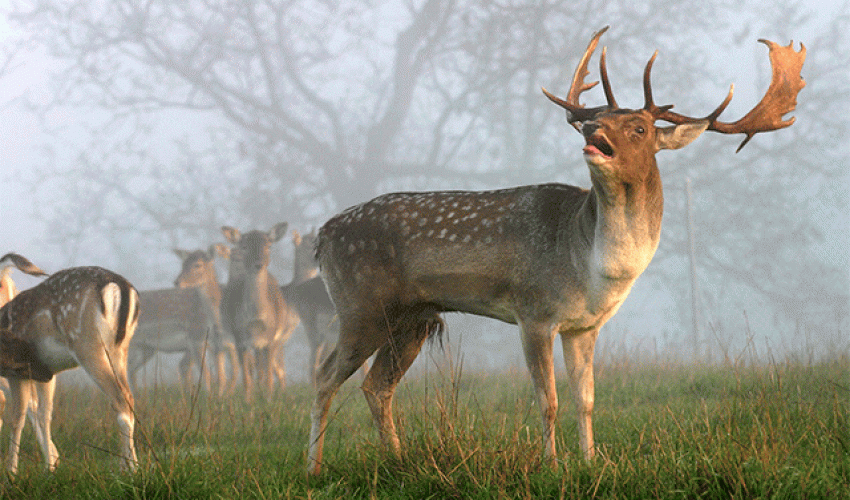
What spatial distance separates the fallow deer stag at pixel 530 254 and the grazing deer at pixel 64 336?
1.54 meters

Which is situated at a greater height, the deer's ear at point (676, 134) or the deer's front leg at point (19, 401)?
the deer's ear at point (676, 134)

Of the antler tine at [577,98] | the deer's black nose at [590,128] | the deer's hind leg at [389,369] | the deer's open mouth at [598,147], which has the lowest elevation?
the deer's hind leg at [389,369]

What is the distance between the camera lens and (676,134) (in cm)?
399

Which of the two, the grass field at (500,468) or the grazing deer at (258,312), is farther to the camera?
the grazing deer at (258,312)

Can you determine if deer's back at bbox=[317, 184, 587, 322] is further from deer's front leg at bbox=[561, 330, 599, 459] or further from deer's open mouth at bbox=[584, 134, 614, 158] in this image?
deer's open mouth at bbox=[584, 134, 614, 158]

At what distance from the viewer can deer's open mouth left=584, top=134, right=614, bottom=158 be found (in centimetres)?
368

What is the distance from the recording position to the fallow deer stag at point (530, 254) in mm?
3955

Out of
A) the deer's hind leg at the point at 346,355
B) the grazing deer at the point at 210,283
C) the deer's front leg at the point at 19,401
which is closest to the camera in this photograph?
the deer's hind leg at the point at 346,355

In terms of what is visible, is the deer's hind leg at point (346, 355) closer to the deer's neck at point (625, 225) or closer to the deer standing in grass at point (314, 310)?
the deer's neck at point (625, 225)

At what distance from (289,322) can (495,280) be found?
7752 mm

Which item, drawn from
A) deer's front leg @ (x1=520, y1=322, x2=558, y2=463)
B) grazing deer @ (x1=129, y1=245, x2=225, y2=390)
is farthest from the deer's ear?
grazing deer @ (x1=129, y1=245, x2=225, y2=390)

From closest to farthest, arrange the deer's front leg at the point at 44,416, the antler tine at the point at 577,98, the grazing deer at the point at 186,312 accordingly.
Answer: the antler tine at the point at 577,98 < the deer's front leg at the point at 44,416 < the grazing deer at the point at 186,312

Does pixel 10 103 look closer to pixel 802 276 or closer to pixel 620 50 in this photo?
pixel 620 50

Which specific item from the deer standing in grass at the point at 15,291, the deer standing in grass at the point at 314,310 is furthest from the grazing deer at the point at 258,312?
the deer standing in grass at the point at 15,291
